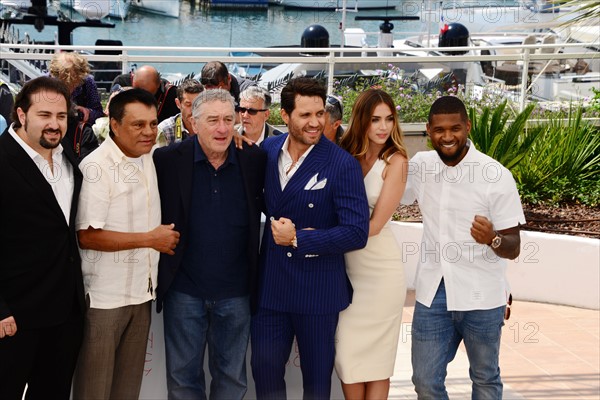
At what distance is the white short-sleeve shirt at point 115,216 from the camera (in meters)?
4.46

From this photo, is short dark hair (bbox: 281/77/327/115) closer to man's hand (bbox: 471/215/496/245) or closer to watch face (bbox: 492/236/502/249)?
man's hand (bbox: 471/215/496/245)

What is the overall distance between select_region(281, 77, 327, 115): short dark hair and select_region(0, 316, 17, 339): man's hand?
1.66 metres

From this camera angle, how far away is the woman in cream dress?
481cm

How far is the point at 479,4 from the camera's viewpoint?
3066 centimetres

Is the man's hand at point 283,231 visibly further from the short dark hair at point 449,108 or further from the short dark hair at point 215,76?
the short dark hair at point 215,76

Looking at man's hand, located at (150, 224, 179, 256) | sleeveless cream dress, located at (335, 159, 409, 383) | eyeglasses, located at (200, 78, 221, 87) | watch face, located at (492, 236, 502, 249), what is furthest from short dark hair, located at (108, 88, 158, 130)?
eyeglasses, located at (200, 78, 221, 87)

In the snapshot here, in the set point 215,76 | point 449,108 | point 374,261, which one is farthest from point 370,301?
point 215,76

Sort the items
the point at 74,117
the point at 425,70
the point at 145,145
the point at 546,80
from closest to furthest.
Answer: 1. the point at 145,145
2. the point at 74,117
3. the point at 425,70
4. the point at 546,80

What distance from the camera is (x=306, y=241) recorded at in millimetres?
4531

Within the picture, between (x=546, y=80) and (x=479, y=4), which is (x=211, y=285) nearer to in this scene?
(x=546, y=80)

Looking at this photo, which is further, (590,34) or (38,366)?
(590,34)

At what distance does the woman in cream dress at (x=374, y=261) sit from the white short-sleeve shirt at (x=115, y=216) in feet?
3.48

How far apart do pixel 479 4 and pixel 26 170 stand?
28.1 metres

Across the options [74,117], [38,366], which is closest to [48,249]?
[38,366]
